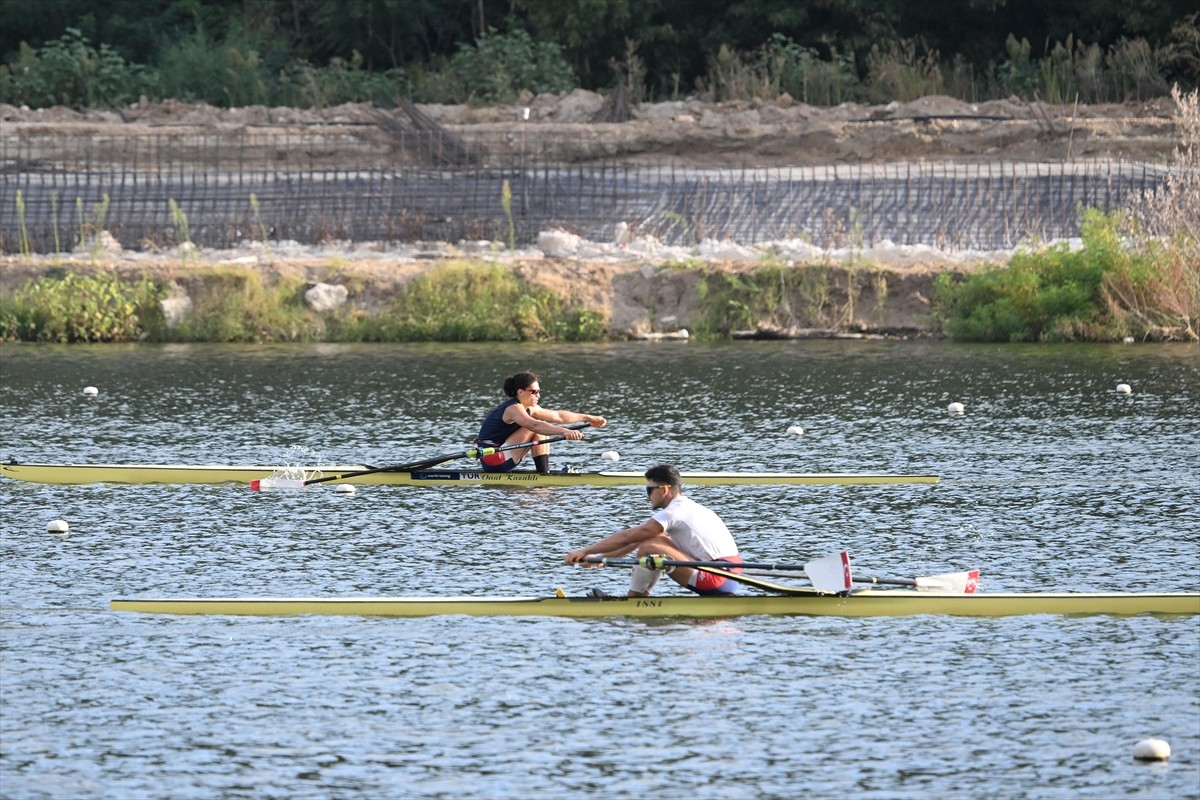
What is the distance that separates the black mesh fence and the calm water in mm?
12055

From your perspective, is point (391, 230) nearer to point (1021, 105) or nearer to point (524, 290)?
point (524, 290)

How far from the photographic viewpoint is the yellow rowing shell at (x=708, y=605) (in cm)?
1562

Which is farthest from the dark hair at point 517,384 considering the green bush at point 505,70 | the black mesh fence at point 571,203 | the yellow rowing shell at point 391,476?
the green bush at point 505,70

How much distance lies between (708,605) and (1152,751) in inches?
180

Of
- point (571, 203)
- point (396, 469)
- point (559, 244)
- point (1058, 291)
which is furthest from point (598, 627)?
point (571, 203)

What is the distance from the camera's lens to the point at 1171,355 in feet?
109

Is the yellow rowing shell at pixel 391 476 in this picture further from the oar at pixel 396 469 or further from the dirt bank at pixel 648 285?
the dirt bank at pixel 648 285

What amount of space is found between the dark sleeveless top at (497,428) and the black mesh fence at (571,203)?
18.0 metres

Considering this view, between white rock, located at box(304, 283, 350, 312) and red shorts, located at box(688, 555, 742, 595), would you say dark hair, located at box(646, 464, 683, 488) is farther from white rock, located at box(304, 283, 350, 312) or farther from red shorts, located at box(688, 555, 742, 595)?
white rock, located at box(304, 283, 350, 312)

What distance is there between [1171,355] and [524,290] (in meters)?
12.6

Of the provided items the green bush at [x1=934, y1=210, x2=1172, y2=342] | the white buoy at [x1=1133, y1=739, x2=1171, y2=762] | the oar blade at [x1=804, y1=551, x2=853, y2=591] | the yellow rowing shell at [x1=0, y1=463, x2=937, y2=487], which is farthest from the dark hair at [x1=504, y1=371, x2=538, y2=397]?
the green bush at [x1=934, y1=210, x2=1172, y2=342]

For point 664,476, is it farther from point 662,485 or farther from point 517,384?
point 517,384

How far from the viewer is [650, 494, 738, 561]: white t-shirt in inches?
630

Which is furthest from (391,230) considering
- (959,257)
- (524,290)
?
(959,257)
